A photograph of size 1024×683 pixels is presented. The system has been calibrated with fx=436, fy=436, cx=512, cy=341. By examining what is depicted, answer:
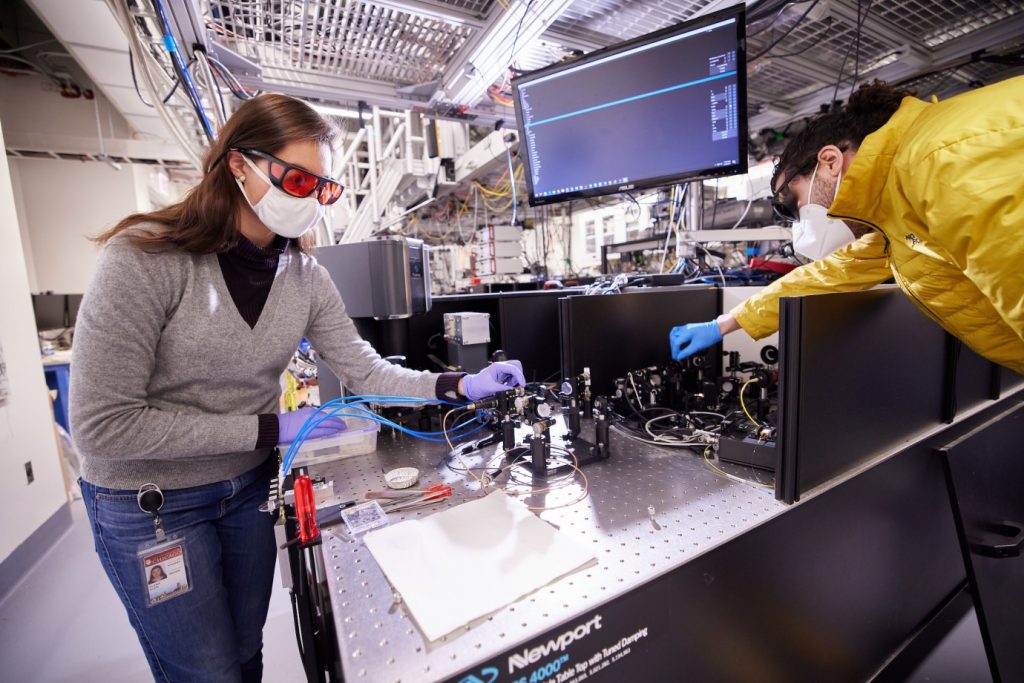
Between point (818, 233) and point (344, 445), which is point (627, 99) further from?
point (344, 445)

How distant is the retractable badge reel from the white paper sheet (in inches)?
17.4

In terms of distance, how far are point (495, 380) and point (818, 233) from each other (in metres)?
1.01

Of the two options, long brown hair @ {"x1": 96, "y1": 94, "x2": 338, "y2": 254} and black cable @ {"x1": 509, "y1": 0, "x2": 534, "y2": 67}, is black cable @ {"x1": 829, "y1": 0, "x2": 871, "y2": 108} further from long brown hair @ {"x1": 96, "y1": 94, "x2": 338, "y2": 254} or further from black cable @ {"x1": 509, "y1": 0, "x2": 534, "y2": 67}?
long brown hair @ {"x1": 96, "y1": 94, "x2": 338, "y2": 254}

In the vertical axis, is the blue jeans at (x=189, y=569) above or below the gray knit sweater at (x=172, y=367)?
below

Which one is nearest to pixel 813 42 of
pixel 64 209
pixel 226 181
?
pixel 226 181

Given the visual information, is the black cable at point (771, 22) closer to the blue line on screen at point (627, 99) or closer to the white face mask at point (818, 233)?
the blue line on screen at point (627, 99)

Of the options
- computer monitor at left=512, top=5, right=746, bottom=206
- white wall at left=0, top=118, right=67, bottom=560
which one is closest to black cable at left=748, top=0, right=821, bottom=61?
computer monitor at left=512, top=5, right=746, bottom=206

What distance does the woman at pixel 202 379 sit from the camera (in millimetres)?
755

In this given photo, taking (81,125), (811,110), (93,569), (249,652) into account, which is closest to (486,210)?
(811,110)

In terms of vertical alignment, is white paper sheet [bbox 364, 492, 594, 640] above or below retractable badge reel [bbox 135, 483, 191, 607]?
above

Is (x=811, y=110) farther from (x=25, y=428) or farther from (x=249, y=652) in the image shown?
(x=25, y=428)

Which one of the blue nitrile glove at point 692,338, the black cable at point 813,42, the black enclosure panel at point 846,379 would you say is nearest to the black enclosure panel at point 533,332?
the blue nitrile glove at point 692,338

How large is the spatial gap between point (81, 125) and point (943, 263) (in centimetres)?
596

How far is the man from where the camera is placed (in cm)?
61
